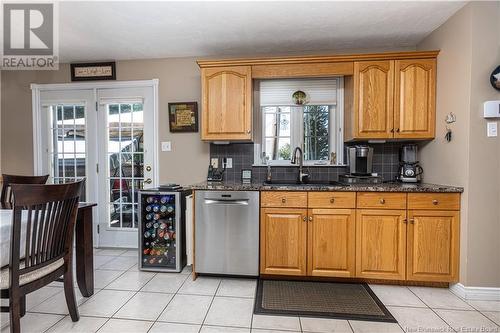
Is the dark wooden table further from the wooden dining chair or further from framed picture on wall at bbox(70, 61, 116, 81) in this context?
framed picture on wall at bbox(70, 61, 116, 81)

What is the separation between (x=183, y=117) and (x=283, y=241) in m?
1.91

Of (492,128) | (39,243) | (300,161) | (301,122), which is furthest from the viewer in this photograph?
(301,122)

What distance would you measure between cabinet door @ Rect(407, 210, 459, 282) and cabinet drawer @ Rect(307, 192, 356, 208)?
1.68 ft

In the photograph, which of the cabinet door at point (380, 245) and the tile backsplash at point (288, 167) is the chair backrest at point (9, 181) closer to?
the tile backsplash at point (288, 167)

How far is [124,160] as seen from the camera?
3.40 meters

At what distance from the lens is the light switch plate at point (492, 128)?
6.91 feet

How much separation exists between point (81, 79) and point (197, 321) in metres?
3.26

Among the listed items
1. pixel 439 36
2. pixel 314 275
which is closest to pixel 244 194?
pixel 314 275

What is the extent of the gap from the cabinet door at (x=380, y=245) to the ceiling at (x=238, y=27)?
175 cm

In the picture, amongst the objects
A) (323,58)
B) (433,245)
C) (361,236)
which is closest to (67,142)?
(323,58)

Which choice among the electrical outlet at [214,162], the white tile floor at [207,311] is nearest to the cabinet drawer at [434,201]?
the white tile floor at [207,311]

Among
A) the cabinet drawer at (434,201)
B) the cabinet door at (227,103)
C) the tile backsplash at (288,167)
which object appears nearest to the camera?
the cabinet drawer at (434,201)

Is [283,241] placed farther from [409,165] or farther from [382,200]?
[409,165]

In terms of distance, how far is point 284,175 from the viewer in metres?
3.09
